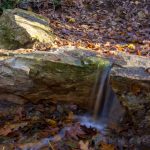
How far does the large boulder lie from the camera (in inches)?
229

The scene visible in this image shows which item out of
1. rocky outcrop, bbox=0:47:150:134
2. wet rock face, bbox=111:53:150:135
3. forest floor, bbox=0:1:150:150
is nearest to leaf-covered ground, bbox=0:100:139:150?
forest floor, bbox=0:1:150:150

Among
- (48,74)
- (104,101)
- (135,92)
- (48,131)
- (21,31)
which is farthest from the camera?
(21,31)

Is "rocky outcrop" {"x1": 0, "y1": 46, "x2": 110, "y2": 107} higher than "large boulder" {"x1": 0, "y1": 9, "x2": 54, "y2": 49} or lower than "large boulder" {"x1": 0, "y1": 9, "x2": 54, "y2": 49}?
lower

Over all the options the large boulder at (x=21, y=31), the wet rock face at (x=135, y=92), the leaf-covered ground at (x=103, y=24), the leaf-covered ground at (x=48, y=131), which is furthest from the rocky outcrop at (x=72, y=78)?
Result: the leaf-covered ground at (x=103, y=24)

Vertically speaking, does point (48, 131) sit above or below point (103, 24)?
below

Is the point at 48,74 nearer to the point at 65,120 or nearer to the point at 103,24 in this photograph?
the point at 65,120

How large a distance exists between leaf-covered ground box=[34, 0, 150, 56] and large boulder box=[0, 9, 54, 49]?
0.32 meters

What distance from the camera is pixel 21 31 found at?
5.85 meters

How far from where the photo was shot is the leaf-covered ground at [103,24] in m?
6.22

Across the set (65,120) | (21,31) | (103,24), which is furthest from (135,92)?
(103,24)

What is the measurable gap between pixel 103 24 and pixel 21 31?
2.36 metres

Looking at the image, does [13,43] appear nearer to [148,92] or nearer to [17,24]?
[17,24]

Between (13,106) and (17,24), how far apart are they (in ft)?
5.63

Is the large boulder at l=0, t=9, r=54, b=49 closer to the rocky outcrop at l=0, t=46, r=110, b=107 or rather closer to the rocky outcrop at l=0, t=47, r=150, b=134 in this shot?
the rocky outcrop at l=0, t=47, r=150, b=134
